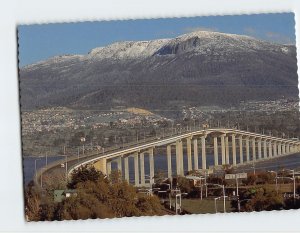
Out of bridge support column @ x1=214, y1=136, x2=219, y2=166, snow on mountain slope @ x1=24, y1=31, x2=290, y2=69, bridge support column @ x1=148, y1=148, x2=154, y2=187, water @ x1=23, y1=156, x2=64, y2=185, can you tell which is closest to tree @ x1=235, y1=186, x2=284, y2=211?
bridge support column @ x1=214, y1=136, x2=219, y2=166

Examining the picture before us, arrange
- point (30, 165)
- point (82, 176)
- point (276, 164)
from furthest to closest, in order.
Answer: point (276, 164), point (82, 176), point (30, 165)

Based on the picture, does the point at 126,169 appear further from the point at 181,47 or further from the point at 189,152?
the point at 181,47

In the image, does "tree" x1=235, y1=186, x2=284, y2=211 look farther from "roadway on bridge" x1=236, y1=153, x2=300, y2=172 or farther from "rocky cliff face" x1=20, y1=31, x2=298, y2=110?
"rocky cliff face" x1=20, y1=31, x2=298, y2=110

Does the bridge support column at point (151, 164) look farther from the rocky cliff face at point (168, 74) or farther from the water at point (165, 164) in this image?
the rocky cliff face at point (168, 74)

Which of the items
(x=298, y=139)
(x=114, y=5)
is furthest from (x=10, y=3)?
(x=298, y=139)

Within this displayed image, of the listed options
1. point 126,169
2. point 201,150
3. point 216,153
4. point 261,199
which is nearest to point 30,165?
point 126,169
